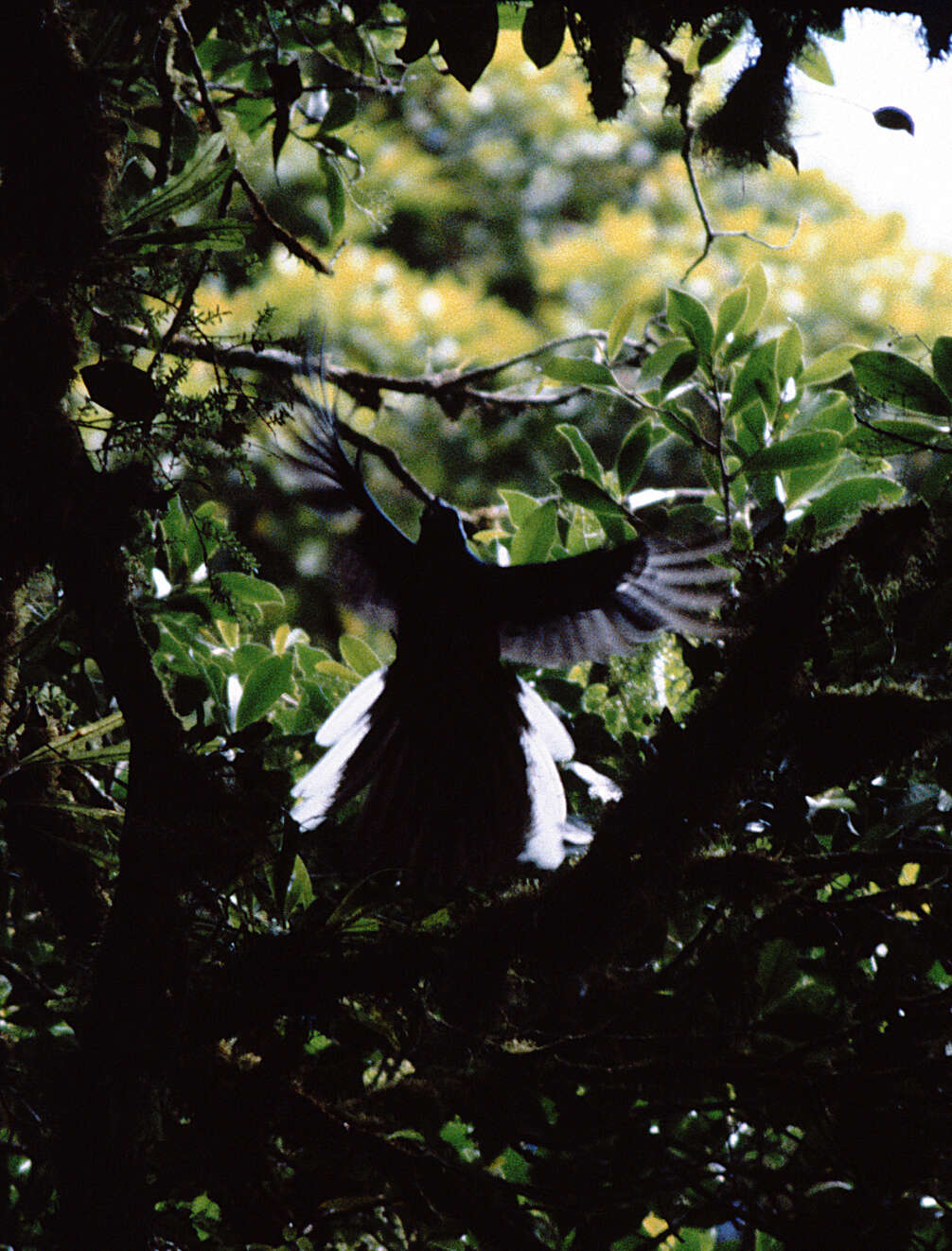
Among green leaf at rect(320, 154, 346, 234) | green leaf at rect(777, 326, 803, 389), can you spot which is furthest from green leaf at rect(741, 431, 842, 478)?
green leaf at rect(320, 154, 346, 234)

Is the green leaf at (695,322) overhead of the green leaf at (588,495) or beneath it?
overhead

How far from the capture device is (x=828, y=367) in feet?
4.36

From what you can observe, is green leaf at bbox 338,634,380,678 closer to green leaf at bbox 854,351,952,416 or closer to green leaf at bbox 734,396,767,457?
green leaf at bbox 734,396,767,457

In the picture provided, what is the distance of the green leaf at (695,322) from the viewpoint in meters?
1.28

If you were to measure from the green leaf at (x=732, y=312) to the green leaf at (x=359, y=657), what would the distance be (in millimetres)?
682

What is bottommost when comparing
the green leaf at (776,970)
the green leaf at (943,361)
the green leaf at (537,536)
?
the green leaf at (776,970)

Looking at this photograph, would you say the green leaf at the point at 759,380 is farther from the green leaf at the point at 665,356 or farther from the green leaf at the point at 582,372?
the green leaf at the point at 582,372

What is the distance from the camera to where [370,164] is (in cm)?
656

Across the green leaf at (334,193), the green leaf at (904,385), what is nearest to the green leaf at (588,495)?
the green leaf at (904,385)

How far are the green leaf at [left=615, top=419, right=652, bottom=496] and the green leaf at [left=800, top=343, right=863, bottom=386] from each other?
0.22m

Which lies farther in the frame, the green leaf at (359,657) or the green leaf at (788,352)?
the green leaf at (359,657)

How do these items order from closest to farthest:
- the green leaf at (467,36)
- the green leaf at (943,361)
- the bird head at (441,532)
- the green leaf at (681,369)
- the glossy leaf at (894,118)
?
the green leaf at (467,36), the green leaf at (943,361), the glossy leaf at (894,118), the green leaf at (681,369), the bird head at (441,532)

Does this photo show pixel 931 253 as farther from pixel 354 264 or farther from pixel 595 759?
pixel 595 759

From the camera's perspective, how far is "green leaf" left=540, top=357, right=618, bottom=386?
1.37 metres
